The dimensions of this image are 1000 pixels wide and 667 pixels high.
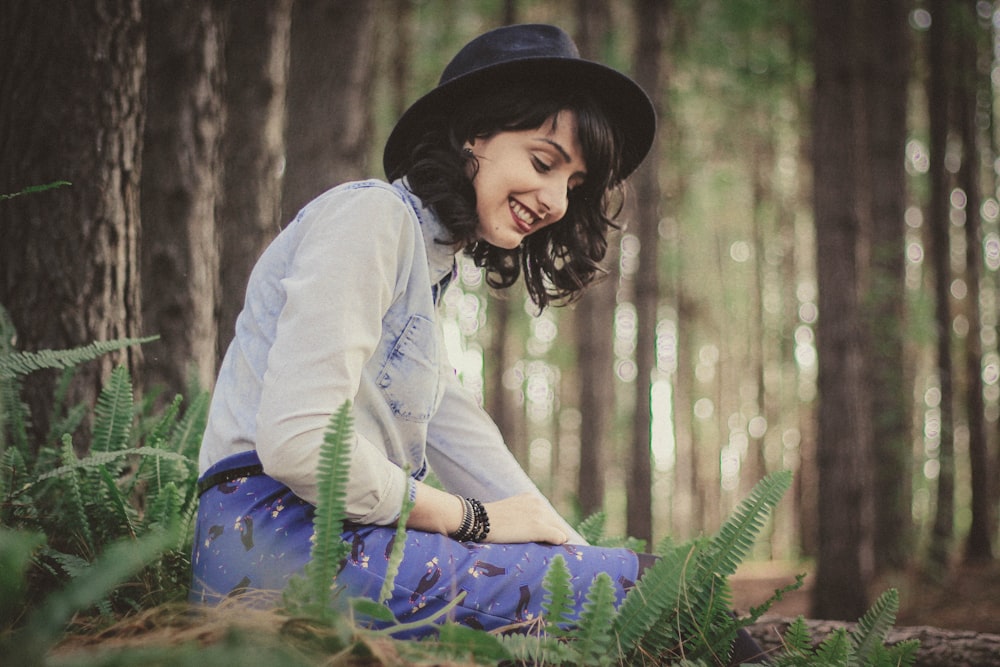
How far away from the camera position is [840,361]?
6582 millimetres

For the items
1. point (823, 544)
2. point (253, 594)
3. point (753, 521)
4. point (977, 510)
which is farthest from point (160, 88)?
point (977, 510)

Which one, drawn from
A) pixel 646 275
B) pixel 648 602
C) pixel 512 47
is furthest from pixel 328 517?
pixel 646 275

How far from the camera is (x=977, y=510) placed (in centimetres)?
1094

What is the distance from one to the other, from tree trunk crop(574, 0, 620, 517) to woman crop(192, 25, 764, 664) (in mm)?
6481

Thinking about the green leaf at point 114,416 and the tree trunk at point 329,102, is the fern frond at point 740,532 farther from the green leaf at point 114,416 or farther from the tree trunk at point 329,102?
the tree trunk at point 329,102

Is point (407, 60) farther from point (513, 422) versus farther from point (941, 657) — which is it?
point (941, 657)

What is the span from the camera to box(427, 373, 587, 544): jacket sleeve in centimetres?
239

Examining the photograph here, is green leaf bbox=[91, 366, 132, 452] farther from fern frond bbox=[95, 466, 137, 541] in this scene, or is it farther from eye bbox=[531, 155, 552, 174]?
eye bbox=[531, 155, 552, 174]

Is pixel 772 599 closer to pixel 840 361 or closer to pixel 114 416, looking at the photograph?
pixel 114 416

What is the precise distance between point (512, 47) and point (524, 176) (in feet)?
1.40

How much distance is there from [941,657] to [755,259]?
18120 millimetres

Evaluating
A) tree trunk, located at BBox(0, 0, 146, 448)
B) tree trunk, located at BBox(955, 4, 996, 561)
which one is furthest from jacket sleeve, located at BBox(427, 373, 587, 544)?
tree trunk, located at BBox(955, 4, 996, 561)

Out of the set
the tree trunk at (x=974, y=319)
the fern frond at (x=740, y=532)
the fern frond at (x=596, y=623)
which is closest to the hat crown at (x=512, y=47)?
the fern frond at (x=740, y=532)

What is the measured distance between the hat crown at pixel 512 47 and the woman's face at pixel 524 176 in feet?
0.72
